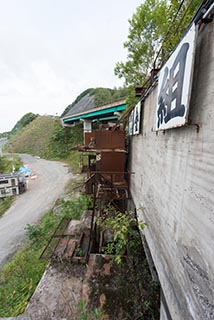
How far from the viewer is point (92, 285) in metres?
3.67

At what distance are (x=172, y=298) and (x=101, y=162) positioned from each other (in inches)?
184

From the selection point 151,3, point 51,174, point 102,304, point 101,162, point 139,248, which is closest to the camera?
point 102,304

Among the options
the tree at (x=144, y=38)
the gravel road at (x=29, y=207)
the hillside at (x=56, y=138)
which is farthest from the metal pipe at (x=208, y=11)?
the hillside at (x=56, y=138)

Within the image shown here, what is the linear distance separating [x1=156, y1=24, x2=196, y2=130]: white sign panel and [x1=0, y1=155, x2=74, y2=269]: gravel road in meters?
9.00

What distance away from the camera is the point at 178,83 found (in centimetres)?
167

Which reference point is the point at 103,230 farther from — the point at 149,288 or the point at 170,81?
the point at 170,81

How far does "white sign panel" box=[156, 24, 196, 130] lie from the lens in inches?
56.9

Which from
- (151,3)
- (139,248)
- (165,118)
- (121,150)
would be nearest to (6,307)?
(139,248)

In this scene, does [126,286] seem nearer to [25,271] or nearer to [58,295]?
[58,295]

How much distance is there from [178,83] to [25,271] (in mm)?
7468

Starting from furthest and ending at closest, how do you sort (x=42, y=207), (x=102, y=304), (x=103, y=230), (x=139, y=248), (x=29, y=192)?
1. (x=29, y=192)
2. (x=42, y=207)
3. (x=103, y=230)
4. (x=139, y=248)
5. (x=102, y=304)

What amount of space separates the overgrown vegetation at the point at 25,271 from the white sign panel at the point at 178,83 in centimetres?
576

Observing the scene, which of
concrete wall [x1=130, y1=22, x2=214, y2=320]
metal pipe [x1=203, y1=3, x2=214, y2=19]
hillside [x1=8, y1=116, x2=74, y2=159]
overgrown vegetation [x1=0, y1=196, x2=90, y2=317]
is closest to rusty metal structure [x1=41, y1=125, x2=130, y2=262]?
overgrown vegetation [x1=0, y1=196, x2=90, y2=317]

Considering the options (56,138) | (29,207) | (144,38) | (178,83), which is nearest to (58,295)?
(178,83)
